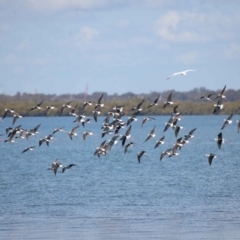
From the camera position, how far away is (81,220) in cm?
2661

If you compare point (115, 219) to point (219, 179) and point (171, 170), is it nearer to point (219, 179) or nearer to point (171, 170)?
point (219, 179)

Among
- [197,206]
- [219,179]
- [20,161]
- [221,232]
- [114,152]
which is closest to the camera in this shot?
[221,232]

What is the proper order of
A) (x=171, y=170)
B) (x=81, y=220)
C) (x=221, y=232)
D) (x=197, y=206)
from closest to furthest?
(x=221, y=232), (x=81, y=220), (x=197, y=206), (x=171, y=170)

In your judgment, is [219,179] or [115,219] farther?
[219,179]

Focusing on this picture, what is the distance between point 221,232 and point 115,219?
3735 mm

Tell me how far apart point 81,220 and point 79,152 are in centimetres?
3494

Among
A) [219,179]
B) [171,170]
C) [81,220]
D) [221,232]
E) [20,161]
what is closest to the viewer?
[221,232]

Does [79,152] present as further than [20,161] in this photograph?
Yes

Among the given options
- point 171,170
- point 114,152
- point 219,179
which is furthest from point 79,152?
point 219,179

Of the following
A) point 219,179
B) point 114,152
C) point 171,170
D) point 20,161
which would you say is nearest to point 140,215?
point 219,179

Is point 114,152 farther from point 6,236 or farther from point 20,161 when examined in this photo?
point 6,236

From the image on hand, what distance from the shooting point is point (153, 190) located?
3378 cm

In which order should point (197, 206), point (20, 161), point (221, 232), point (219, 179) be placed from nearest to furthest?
point (221, 232) < point (197, 206) < point (219, 179) < point (20, 161)

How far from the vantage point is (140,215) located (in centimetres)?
2722
